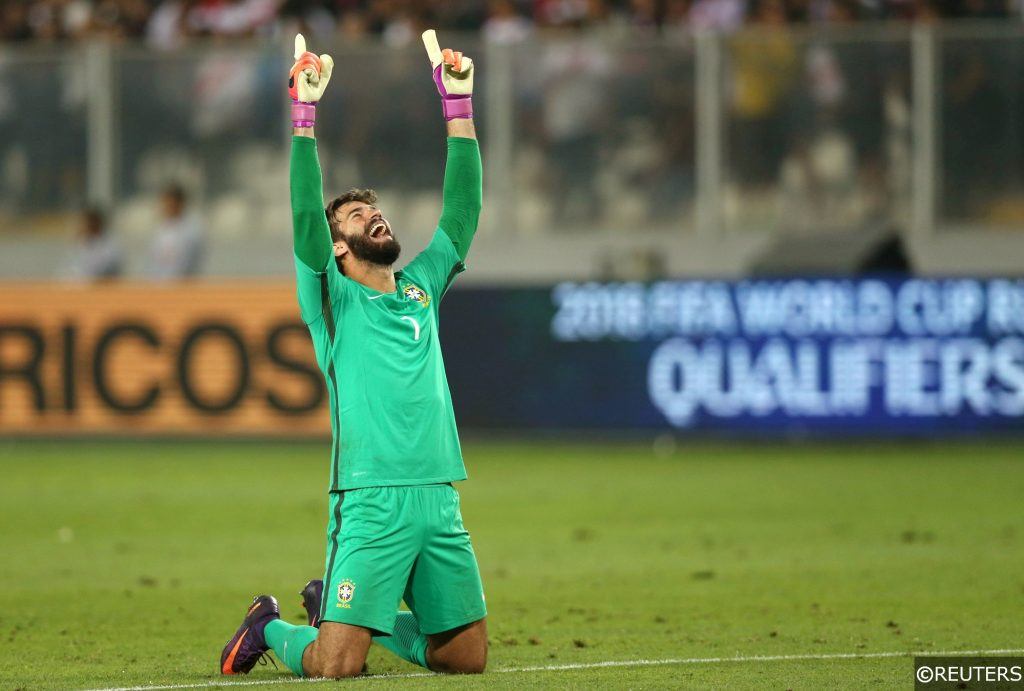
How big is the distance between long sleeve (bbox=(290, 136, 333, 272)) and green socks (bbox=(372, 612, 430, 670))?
139 centimetres

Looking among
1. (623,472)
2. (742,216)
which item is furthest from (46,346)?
(742,216)

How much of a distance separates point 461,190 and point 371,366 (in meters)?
0.93

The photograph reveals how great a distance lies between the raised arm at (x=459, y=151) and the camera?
7.06 m

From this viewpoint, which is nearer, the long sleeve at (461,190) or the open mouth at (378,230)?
the open mouth at (378,230)

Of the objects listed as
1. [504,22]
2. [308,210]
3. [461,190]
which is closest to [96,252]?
→ [504,22]

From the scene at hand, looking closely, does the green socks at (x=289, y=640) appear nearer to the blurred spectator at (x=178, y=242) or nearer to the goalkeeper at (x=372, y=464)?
the goalkeeper at (x=372, y=464)

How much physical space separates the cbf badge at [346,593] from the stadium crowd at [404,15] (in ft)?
45.2

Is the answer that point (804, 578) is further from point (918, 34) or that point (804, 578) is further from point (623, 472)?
point (918, 34)

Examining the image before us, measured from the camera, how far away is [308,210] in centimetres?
641

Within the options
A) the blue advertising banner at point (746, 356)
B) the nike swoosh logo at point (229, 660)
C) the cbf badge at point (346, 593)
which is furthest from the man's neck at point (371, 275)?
the blue advertising banner at point (746, 356)

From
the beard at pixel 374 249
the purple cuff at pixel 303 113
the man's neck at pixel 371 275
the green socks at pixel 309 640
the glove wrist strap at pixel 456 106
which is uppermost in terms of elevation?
the glove wrist strap at pixel 456 106

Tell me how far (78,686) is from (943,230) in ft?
46.8

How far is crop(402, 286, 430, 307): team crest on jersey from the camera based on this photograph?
6848mm

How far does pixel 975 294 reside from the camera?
16.2 metres
